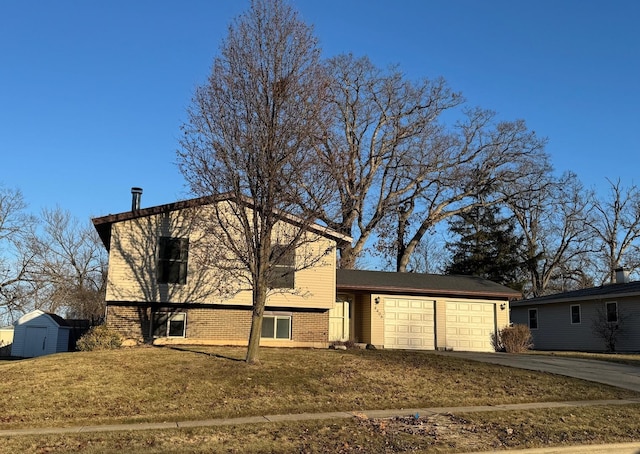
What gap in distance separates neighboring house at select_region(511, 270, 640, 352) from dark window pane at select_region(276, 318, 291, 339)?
16.4 meters

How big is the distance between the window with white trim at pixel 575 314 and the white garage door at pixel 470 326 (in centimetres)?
761

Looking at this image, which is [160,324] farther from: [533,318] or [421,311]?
[533,318]

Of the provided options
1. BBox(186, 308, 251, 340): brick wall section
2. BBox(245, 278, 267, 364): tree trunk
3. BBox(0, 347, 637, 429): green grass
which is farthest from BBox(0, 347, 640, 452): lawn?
BBox(186, 308, 251, 340): brick wall section

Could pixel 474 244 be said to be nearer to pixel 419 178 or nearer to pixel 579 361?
pixel 419 178

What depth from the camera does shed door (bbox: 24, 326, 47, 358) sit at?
37.6 m

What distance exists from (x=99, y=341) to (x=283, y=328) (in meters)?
6.40

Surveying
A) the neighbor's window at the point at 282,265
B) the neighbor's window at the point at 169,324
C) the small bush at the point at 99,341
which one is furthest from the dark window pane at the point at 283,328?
the small bush at the point at 99,341

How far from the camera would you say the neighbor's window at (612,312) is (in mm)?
27906

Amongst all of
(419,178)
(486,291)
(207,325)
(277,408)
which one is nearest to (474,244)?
(419,178)

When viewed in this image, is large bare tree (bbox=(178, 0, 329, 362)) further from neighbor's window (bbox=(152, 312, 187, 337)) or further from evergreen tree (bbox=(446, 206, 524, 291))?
evergreen tree (bbox=(446, 206, 524, 291))

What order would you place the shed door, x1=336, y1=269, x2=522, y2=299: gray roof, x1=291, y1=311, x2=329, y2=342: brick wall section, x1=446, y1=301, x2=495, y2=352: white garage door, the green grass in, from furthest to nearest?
the shed door
x1=446, y1=301, x2=495, y2=352: white garage door
x1=336, y1=269, x2=522, y2=299: gray roof
x1=291, y1=311, x2=329, y2=342: brick wall section
the green grass

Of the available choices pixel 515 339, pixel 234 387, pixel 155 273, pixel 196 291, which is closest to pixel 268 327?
pixel 196 291

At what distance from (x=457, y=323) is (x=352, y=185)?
40.2ft

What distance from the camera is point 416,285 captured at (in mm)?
24391
